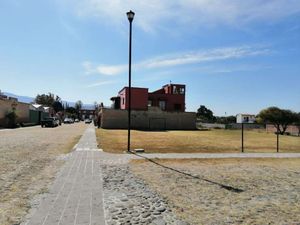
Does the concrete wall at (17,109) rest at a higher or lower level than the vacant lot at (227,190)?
higher

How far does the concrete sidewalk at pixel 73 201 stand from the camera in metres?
6.80

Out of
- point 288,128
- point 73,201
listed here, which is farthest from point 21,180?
point 288,128

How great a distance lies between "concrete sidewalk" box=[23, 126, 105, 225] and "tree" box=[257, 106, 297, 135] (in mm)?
63868

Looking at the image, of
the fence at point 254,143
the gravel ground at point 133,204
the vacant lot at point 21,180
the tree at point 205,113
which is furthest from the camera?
the tree at point 205,113

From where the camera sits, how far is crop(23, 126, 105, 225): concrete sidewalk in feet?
22.3

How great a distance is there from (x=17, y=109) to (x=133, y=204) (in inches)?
2627

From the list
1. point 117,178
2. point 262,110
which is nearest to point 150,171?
point 117,178

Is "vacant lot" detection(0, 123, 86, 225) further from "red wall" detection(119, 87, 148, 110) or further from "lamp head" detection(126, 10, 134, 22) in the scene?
"red wall" detection(119, 87, 148, 110)

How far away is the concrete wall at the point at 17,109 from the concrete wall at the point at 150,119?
15.0 m

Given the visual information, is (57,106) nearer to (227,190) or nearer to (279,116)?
(279,116)

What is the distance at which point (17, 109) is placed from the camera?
70.7m

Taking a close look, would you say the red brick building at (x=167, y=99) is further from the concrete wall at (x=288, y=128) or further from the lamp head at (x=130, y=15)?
the lamp head at (x=130, y=15)

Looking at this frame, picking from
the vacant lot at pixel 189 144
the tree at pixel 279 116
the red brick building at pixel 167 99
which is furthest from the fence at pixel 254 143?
the red brick building at pixel 167 99

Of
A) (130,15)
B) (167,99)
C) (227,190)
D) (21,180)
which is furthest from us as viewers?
(167,99)
